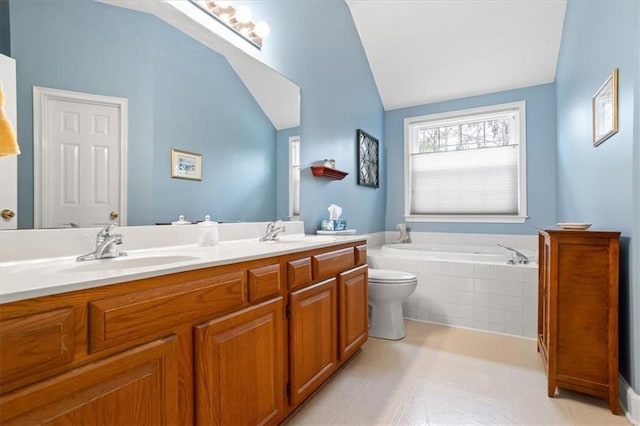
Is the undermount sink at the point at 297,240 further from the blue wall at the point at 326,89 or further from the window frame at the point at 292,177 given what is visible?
the blue wall at the point at 326,89

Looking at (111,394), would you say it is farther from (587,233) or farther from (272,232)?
(587,233)

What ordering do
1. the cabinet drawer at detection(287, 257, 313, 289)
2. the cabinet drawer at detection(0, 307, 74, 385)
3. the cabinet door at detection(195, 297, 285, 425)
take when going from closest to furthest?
the cabinet drawer at detection(0, 307, 74, 385)
the cabinet door at detection(195, 297, 285, 425)
the cabinet drawer at detection(287, 257, 313, 289)

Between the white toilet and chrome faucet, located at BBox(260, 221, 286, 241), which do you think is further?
the white toilet

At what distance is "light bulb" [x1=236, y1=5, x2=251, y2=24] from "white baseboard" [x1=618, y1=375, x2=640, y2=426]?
109 inches

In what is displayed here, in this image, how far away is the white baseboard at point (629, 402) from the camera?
4.78 ft

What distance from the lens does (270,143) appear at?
217 centimetres

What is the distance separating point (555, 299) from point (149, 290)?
1.91 meters

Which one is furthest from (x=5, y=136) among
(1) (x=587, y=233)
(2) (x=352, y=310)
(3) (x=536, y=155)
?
(3) (x=536, y=155)

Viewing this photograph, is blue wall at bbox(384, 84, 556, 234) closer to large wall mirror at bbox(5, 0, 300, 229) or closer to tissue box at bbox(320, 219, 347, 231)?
tissue box at bbox(320, 219, 347, 231)

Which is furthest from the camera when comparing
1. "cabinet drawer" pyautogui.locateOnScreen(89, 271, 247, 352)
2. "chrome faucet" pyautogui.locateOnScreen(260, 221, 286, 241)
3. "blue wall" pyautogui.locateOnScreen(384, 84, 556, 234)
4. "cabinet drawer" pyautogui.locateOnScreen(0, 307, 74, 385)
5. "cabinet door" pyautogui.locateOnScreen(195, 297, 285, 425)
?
"blue wall" pyautogui.locateOnScreen(384, 84, 556, 234)

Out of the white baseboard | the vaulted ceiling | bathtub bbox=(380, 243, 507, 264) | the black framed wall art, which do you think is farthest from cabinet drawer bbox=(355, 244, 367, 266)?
the vaulted ceiling

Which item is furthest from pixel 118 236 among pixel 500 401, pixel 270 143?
pixel 500 401

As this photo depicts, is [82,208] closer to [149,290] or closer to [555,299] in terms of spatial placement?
[149,290]

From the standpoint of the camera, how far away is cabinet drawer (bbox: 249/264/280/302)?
4.02 feet
